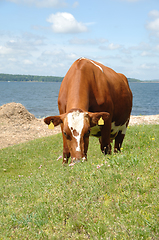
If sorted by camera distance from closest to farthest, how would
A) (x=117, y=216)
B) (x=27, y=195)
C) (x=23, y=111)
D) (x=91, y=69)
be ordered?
(x=117, y=216) < (x=27, y=195) < (x=91, y=69) < (x=23, y=111)

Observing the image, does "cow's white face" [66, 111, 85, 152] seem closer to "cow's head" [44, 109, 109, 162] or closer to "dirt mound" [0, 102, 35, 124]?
"cow's head" [44, 109, 109, 162]

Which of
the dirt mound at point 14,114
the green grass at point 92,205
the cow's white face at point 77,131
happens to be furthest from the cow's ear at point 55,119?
the dirt mound at point 14,114

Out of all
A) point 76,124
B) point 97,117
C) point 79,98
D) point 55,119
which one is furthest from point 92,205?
point 79,98

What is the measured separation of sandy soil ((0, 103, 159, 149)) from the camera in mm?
21969

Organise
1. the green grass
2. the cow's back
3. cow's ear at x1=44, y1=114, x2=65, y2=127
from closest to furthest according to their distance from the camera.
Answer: the green grass → cow's ear at x1=44, y1=114, x2=65, y2=127 → the cow's back

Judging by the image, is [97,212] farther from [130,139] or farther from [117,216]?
[130,139]

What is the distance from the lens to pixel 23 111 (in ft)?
89.9

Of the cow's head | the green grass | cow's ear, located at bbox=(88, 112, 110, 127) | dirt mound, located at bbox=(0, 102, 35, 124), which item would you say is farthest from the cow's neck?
dirt mound, located at bbox=(0, 102, 35, 124)

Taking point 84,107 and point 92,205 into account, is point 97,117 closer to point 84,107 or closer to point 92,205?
point 84,107

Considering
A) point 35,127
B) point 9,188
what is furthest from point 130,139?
point 35,127

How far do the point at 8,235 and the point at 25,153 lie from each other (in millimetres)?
10988

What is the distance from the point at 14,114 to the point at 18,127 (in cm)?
270

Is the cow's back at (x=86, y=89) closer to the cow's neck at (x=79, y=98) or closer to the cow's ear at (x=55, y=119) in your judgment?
the cow's neck at (x=79, y=98)

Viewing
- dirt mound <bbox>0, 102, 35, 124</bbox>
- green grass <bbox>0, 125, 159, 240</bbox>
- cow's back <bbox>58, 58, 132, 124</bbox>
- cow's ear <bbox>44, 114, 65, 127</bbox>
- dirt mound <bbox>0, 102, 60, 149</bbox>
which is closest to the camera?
green grass <bbox>0, 125, 159, 240</bbox>
